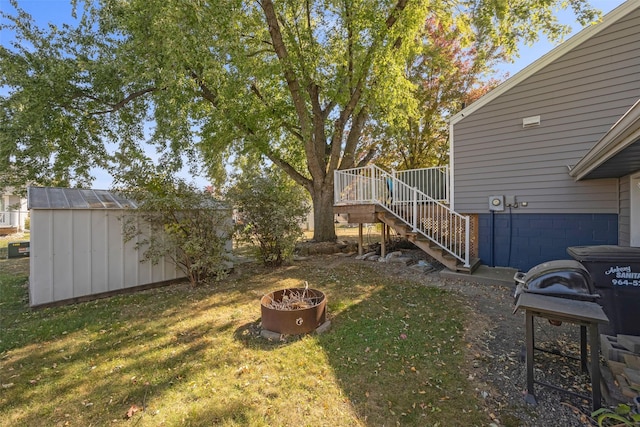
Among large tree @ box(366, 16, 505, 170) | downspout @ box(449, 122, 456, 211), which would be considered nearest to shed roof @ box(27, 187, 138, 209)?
downspout @ box(449, 122, 456, 211)

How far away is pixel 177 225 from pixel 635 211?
306 inches

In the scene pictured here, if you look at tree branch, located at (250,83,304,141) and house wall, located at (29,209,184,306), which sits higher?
tree branch, located at (250,83,304,141)

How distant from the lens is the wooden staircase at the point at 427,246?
20.1 feet

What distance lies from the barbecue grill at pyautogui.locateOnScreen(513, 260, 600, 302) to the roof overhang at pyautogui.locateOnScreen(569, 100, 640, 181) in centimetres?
126

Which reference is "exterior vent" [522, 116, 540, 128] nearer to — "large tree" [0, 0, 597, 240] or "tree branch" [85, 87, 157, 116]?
"large tree" [0, 0, 597, 240]

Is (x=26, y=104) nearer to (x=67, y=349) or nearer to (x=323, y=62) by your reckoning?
(x=67, y=349)

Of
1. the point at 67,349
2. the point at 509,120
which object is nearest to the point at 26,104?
the point at 67,349

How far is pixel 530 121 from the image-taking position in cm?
613

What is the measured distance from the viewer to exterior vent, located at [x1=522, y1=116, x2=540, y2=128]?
607cm

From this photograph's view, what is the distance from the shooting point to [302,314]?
351 cm

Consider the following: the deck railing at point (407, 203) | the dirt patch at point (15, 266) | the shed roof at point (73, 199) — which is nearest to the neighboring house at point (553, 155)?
the deck railing at point (407, 203)

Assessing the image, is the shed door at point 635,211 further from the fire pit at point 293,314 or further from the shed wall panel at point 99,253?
the shed wall panel at point 99,253

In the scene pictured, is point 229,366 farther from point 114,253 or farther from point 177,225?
point 114,253

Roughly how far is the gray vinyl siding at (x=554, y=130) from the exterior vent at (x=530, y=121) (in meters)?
0.07
